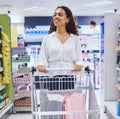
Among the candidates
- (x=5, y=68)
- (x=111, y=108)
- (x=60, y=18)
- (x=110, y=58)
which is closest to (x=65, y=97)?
(x=60, y=18)

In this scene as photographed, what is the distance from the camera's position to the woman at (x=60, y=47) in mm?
2750

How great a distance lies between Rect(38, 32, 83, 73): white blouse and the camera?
275 cm

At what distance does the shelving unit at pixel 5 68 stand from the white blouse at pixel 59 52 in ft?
6.85

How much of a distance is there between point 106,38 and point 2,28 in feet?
6.91

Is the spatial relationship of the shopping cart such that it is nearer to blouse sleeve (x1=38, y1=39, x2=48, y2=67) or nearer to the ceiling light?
blouse sleeve (x1=38, y1=39, x2=48, y2=67)

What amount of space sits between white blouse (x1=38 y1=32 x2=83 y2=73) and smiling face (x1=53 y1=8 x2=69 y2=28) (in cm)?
14

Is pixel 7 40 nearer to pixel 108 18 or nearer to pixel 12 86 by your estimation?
pixel 12 86

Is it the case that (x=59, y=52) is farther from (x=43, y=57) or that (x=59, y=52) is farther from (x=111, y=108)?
(x=111, y=108)

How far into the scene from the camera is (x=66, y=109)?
2.31 m

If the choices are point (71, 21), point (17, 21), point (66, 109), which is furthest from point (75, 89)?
point (17, 21)

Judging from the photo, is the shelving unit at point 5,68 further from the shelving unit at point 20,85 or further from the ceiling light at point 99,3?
the ceiling light at point 99,3

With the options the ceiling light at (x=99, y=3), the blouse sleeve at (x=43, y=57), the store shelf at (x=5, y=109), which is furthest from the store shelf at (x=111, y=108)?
the ceiling light at (x=99, y=3)

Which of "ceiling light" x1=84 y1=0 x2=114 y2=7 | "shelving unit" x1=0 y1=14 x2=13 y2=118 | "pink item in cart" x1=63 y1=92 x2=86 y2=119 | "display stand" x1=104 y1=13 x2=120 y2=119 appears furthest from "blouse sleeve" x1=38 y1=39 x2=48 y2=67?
"ceiling light" x1=84 y1=0 x2=114 y2=7

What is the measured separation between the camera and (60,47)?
2.76 meters
